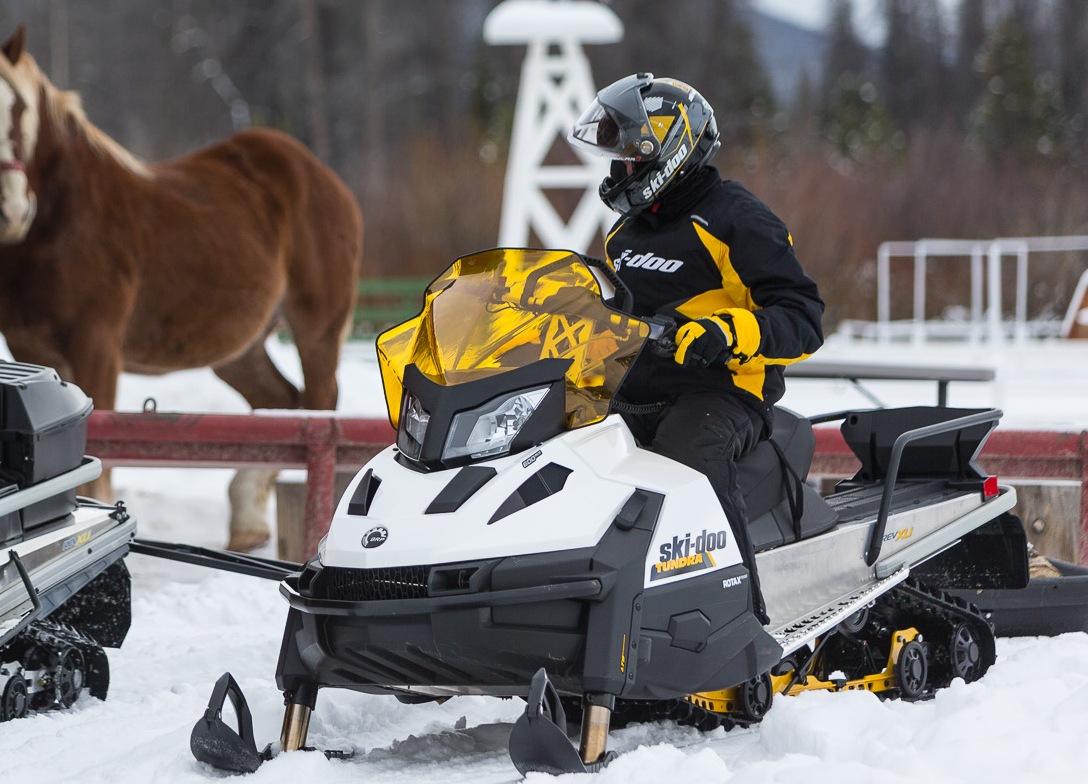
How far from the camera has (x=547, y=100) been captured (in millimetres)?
18141

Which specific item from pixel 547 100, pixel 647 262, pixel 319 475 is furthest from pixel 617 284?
pixel 547 100

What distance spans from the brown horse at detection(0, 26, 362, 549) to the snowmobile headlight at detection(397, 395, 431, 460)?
3837mm

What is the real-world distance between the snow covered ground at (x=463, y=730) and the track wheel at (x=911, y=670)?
0.18 metres

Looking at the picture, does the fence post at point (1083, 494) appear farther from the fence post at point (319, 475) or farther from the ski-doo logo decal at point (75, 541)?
the ski-doo logo decal at point (75, 541)

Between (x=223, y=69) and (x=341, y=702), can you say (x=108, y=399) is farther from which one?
(x=223, y=69)

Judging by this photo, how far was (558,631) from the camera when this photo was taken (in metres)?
3.08

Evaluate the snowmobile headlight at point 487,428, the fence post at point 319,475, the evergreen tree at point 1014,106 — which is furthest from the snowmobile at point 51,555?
the evergreen tree at point 1014,106

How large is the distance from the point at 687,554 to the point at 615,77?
35759 mm

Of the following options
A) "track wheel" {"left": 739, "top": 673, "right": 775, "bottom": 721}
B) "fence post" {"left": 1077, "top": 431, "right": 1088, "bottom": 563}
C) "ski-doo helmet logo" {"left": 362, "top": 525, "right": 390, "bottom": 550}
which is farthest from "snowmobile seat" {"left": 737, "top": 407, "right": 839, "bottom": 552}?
"fence post" {"left": 1077, "top": 431, "right": 1088, "bottom": 563}

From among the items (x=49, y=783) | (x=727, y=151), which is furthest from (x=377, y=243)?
(x=49, y=783)

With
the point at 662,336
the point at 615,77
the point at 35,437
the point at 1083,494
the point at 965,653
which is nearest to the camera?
the point at 662,336

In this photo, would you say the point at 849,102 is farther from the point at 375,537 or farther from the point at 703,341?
the point at 375,537

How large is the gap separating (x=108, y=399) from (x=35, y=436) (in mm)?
3039

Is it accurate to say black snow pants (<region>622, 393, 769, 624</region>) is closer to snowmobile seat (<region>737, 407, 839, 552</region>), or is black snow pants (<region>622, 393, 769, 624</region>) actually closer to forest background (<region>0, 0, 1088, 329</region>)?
snowmobile seat (<region>737, 407, 839, 552</region>)
